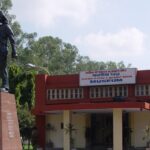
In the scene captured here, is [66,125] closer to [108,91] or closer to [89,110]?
[89,110]

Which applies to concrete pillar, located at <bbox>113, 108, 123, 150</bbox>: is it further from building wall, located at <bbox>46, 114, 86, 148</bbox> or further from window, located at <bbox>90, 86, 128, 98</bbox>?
building wall, located at <bbox>46, 114, 86, 148</bbox>

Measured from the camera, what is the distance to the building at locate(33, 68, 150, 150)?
40.7 meters

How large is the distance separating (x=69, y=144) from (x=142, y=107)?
6248 millimetres

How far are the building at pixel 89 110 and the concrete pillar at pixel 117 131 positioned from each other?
682 millimetres

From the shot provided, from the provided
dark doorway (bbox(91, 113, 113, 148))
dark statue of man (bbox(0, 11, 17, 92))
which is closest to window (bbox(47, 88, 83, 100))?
dark doorway (bbox(91, 113, 113, 148))

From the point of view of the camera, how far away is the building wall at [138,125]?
41031mm

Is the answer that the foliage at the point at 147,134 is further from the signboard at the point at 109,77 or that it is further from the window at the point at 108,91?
the signboard at the point at 109,77

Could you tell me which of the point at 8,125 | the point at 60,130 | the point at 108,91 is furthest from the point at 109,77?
the point at 8,125

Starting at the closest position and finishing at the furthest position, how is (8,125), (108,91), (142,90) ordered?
(8,125)
(142,90)
(108,91)

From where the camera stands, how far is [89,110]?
39.7 metres

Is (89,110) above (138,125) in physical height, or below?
above

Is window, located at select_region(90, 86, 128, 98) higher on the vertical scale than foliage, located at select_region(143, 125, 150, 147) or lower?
higher

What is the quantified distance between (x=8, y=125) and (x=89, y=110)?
22.4m

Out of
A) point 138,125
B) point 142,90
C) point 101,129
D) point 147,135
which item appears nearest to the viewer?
point 147,135
